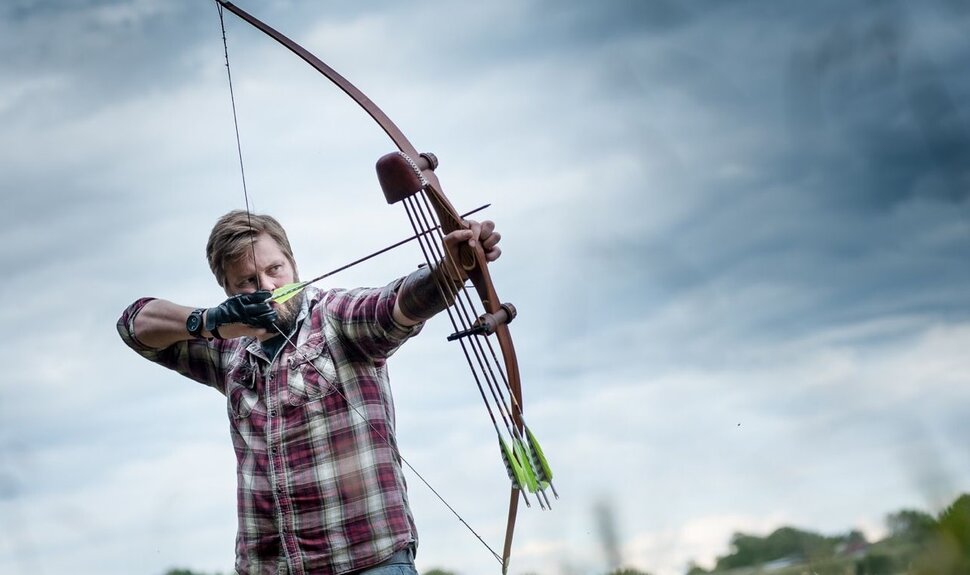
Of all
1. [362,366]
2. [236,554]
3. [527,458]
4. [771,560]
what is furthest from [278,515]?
[771,560]

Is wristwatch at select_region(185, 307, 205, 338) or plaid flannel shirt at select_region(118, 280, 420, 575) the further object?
wristwatch at select_region(185, 307, 205, 338)

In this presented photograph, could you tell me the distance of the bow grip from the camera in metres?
2.74

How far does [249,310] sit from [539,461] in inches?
29.7

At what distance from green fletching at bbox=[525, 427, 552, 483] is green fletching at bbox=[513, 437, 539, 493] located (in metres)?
0.01

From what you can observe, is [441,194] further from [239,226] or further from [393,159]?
[239,226]

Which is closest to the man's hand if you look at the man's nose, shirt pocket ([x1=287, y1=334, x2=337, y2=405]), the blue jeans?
shirt pocket ([x1=287, y1=334, x2=337, y2=405])

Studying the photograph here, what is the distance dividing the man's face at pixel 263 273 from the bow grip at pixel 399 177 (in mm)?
363

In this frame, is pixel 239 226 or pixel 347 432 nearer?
pixel 347 432

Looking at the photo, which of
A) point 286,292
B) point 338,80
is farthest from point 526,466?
point 338,80

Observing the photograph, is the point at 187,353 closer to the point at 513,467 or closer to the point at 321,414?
the point at 321,414

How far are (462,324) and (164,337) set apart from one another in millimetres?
865

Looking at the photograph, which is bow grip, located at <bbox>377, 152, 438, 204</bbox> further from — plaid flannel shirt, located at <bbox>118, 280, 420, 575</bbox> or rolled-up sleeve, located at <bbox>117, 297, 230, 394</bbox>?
rolled-up sleeve, located at <bbox>117, 297, 230, 394</bbox>

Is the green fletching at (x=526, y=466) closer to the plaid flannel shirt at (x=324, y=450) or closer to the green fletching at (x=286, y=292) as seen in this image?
the plaid flannel shirt at (x=324, y=450)

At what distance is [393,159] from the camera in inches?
108
